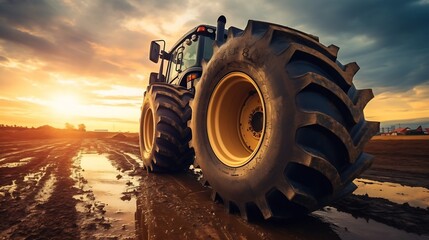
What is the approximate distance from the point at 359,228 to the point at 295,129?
3.53 feet

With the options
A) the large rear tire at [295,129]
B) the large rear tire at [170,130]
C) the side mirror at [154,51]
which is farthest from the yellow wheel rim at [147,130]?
the large rear tire at [295,129]

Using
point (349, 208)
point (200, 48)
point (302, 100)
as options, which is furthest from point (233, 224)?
point (200, 48)

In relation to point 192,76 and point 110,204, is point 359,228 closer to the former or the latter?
point 110,204

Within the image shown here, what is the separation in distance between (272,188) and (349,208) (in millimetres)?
1264

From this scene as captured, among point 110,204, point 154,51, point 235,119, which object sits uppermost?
point 154,51

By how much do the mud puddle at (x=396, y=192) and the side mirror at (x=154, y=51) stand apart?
4.79 m


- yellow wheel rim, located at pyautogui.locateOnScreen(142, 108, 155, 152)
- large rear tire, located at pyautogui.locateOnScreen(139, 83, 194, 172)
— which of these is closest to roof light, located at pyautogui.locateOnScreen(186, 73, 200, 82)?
large rear tire, located at pyautogui.locateOnScreen(139, 83, 194, 172)

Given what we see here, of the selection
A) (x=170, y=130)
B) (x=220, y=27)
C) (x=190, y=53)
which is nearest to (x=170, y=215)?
(x=170, y=130)

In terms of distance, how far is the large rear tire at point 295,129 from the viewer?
5.51ft

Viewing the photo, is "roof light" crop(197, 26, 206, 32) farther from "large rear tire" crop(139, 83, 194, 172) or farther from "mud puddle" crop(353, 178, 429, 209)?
"mud puddle" crop(353, 178, 429, 209)

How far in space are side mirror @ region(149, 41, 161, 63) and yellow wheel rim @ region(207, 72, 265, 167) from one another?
362 cm

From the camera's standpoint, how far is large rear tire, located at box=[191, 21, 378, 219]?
168 cm

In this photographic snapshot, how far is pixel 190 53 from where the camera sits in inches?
196

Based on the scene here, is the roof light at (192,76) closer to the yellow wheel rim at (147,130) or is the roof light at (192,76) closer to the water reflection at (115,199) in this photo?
the yellow wheel rim at (147,130)
